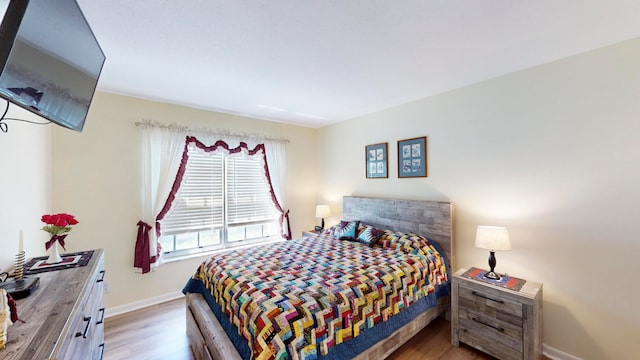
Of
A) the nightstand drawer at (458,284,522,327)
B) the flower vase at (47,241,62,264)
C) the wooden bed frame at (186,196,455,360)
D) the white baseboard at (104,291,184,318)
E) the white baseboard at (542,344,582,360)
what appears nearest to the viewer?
the flower vase at (47,241,62,264)

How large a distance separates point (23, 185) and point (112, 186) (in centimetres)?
106

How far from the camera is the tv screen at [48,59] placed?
907 millimetres

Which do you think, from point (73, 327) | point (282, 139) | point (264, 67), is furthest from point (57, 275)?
point (282, 139)

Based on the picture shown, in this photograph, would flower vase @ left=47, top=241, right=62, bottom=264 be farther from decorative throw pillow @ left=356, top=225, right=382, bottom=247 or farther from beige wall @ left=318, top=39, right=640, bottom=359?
beige wall @ left=318, top=39, right=640, bottom=359

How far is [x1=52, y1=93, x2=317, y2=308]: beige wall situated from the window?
34cm

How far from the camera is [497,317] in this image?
6.75ft

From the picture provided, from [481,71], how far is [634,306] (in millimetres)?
2186

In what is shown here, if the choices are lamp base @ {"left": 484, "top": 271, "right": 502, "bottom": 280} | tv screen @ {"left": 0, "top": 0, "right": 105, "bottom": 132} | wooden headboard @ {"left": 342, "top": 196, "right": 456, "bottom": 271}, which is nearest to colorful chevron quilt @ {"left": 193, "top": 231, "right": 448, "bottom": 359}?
wooden headboard @ {"left": 342, "top": 196, "right": 456, "bottom": 271}

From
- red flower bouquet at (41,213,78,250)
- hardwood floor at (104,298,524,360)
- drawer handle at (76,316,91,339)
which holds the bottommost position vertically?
hardwood floor at (104,298,524,360)

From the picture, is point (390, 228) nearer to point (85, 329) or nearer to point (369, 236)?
point (369, 236)

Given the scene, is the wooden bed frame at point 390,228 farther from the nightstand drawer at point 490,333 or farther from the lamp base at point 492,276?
the lamp base at point 492,276

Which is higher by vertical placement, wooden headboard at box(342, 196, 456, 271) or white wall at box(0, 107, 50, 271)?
white wall at box(0, 107, 50, 271)

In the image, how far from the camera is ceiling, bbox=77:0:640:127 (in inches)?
59.2

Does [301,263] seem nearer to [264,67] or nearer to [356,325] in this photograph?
[356,325]
